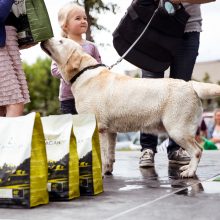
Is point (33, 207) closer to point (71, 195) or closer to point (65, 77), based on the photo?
point (71, 195)

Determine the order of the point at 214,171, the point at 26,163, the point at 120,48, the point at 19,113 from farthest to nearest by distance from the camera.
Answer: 1. the point at 120,48
2. the point at 214,171
3. the point at 19,113
4. the point at 26,163

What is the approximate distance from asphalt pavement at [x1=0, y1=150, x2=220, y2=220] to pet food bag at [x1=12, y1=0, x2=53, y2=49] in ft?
4.35

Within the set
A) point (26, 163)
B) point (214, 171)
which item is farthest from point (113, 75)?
point (26, 163)

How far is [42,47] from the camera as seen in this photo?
4.44m

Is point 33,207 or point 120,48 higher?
point 120,48

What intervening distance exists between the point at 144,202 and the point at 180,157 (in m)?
2.28

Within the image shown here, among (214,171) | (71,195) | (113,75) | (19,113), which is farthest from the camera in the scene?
(214,171)

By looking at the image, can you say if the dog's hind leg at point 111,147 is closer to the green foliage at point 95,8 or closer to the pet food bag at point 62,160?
the pet food bag at point 62,160

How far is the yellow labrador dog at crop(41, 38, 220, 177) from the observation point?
4266 millimetres

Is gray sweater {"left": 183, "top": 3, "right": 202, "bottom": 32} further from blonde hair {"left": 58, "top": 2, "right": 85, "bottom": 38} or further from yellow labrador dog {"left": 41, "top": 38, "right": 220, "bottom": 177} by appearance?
blonde hair {"left": 58, "top": 2, "right": 85, "bottom": 38}

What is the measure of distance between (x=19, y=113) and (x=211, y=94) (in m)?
1.60

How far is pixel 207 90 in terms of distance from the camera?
166 inches

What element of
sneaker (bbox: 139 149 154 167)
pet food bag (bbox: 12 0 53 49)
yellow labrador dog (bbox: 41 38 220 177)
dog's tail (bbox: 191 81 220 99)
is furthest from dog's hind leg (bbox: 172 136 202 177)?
pet food bag (bbox: 12 0 53 49)

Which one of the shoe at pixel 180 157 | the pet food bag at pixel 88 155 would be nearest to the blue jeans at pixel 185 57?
the shoe at pixel 180 157
